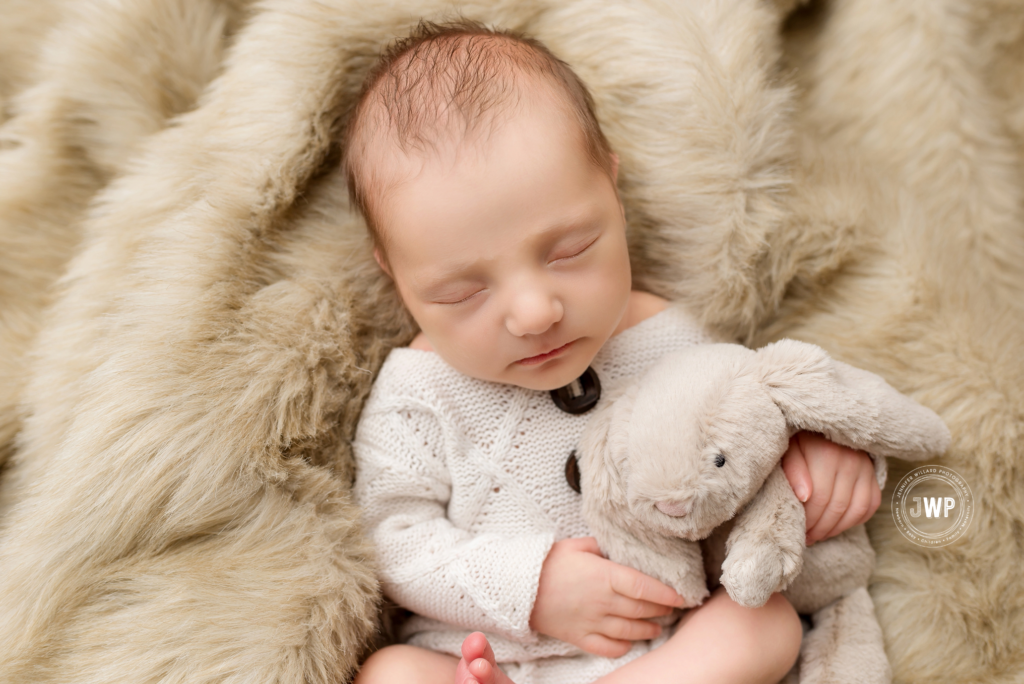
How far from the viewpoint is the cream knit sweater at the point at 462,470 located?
112 centimetres

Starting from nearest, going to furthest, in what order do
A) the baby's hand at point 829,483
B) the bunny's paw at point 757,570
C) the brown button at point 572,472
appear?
the bunny's paw at point 757,570 < the baby's hand at point 829,483 < the brown button at point 572,472

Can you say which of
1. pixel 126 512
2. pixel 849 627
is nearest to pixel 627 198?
pixel 849 627

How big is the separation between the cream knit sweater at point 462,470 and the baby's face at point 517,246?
0.14 meters

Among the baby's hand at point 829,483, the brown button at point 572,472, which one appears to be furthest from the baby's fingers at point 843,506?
the brown button at point 572,472

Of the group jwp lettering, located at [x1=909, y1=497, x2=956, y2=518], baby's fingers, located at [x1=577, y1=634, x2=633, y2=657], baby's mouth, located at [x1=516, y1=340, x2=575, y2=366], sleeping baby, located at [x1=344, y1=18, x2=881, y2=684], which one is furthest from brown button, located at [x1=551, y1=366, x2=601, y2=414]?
jwp lettering, located at [x1=909, y1=497, x2=956, y2=518]

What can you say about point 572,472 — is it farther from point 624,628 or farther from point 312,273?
point 312,273

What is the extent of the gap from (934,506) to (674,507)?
480 millimetres

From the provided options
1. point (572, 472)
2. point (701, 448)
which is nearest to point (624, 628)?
point (572, 472)

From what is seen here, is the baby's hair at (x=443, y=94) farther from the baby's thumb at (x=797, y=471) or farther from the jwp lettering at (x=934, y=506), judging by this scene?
the jwp lettering at (x=934, y=506)

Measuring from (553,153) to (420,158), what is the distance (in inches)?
7.0

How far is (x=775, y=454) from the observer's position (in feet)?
3.05

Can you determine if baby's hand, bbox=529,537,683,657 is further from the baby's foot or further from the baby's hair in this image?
the baby's hair

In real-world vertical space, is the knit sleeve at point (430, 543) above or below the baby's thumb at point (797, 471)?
below

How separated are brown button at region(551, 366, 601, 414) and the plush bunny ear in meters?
0.26
